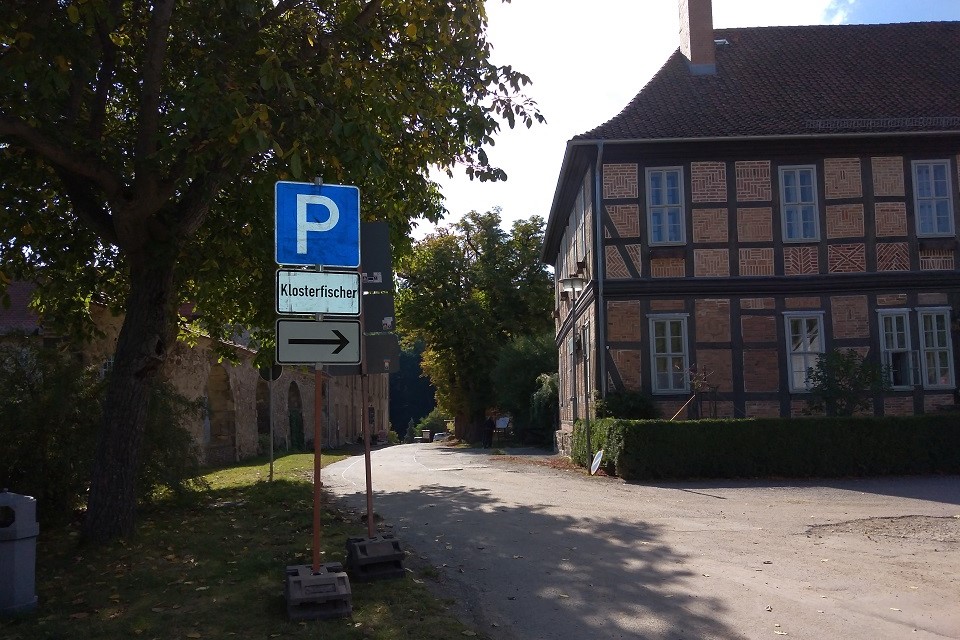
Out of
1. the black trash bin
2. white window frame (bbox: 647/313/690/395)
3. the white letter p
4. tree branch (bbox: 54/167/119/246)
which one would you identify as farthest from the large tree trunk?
white window frame (bbox: 647/313/690/395)

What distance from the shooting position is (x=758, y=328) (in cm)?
2052

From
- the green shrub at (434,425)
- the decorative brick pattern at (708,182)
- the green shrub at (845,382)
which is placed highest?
the decorative brick pattern at (708,182)

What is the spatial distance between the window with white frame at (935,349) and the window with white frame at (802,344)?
2400mm

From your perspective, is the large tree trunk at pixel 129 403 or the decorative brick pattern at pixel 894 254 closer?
the large tree trunk at pixel 129 403

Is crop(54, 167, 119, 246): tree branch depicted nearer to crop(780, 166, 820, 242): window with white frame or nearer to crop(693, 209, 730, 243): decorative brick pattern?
crop(693, 209, 730, 243): decorative brick pattern

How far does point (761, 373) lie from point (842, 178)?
5092 millimetres

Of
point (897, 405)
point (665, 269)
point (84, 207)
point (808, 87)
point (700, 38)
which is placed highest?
point (700, 38)

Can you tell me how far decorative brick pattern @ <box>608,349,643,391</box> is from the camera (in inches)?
801

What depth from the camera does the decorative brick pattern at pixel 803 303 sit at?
20.6m

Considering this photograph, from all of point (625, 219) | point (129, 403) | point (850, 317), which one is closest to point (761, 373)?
point (850, 317)

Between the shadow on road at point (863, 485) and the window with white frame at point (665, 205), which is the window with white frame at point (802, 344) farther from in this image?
the shadow on road at point (863, 485)

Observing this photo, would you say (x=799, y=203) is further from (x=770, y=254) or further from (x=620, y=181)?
(x=620, y=181)

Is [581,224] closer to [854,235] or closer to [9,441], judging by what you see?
[854,235]

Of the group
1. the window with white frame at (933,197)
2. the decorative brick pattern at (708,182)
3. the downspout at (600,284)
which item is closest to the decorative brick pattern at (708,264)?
the decorative brick pattern at (708,182)
